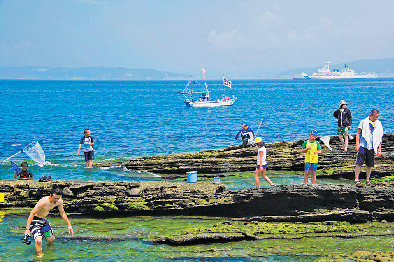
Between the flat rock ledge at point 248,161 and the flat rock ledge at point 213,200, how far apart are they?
560 cm

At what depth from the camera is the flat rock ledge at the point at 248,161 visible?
Answer: 2036 centimetres

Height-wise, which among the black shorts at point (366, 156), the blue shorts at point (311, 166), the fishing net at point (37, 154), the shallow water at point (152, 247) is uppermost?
the black shorts at point (366, 156)

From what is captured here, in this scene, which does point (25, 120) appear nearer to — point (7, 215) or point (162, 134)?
point (162, 134)

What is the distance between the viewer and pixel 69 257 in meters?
11.8

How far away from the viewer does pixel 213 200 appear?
14672 mm

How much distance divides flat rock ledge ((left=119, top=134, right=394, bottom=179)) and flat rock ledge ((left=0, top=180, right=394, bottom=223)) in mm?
5601

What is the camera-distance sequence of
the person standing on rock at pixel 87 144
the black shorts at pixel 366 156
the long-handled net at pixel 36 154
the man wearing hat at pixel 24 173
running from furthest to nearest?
the long-handled net at pixel 36 154 < the person standing on rock at pixel 87 144 < the man wearing hat at pixel 24 173 < the black shorts at pixel 366 156

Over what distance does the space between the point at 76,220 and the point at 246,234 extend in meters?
5.19

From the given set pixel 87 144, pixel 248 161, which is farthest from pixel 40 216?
pixel 248 161

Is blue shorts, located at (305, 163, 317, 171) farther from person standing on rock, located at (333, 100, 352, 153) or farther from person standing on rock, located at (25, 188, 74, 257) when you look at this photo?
person standing on rock, located at (25, 188, 74, 257)

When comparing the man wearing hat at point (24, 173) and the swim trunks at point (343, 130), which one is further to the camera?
the swim trunks at point (343, 130)

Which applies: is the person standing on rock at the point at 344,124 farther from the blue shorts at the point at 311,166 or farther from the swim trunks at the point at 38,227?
the swim trunks at the point at 38,227

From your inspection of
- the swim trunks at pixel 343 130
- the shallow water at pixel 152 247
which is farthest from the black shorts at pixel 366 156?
the swim trunks at pixel 343 130

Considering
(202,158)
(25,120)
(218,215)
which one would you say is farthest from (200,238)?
(25,120)
